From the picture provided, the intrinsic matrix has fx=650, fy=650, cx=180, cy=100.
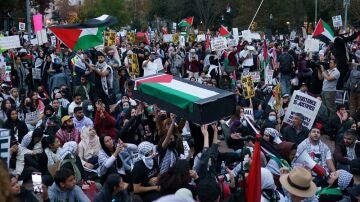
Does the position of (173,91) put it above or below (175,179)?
above

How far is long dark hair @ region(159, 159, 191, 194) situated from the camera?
596cm

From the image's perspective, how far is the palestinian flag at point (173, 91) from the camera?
21.1 feet

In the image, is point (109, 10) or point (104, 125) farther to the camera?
point (109, 10)

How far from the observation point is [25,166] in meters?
8.51

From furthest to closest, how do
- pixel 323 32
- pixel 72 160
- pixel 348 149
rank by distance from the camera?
pixel 323 32, pixel 348 149, pixel 72 160

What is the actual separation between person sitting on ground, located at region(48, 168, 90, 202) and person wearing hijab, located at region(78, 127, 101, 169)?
2770 millimetres

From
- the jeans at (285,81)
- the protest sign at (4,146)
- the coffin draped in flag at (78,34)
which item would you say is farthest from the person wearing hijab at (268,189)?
the jeans at (285,81)

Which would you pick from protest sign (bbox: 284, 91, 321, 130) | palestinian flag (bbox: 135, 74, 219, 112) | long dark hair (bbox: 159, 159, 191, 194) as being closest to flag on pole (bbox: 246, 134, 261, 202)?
long dark hair (bbox: 159, 159, 191, 194)

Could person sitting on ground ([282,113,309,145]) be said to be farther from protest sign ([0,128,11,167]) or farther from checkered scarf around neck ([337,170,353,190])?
protest sign ([0,128,11,167])

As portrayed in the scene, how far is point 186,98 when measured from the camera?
643 centimetres

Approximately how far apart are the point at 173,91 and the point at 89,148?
2.92m

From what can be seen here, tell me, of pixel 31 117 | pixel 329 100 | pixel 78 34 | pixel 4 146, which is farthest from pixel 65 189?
pixel 329 100

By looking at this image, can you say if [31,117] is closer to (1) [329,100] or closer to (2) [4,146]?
(2) [4,146]

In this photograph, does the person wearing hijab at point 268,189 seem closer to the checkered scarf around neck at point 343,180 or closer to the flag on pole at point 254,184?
the flag on pole at point 254,184
